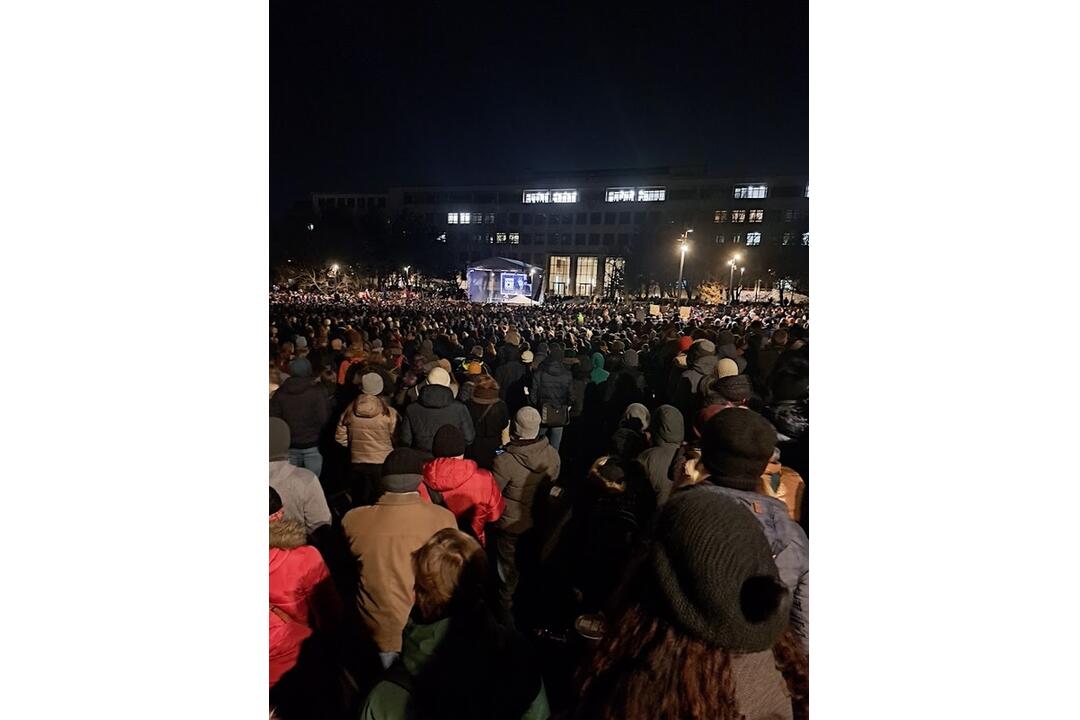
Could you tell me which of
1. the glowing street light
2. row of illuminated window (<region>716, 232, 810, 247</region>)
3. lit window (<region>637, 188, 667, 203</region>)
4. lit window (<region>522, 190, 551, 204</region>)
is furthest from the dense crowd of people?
lit window (<region>522, 190, 551, 204</region>)

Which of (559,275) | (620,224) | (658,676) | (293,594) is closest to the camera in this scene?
(658,676)

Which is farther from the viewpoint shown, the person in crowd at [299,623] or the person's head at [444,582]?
the person in crowd at [299,623]

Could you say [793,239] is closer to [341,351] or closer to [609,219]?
[609,219]

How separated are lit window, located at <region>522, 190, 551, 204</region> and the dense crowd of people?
66251 millimetres

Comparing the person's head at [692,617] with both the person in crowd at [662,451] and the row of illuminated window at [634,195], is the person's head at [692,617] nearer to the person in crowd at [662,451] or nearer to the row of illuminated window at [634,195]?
the person in crowd at [662,451]

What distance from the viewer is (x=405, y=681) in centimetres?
175

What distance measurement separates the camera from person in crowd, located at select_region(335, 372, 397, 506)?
488cm

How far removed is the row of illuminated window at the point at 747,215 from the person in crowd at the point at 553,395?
53.8 meters

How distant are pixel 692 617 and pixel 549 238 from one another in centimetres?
7242

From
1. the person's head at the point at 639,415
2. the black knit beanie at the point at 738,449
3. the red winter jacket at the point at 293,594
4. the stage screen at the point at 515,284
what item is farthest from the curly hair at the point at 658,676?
the stage screen at the point at 515,284

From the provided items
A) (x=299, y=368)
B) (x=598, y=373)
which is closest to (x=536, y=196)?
(x=598, y=373)

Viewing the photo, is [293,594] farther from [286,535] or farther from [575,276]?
[575,276]

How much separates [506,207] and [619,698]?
7066 centimetres

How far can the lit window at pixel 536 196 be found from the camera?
227 feet
